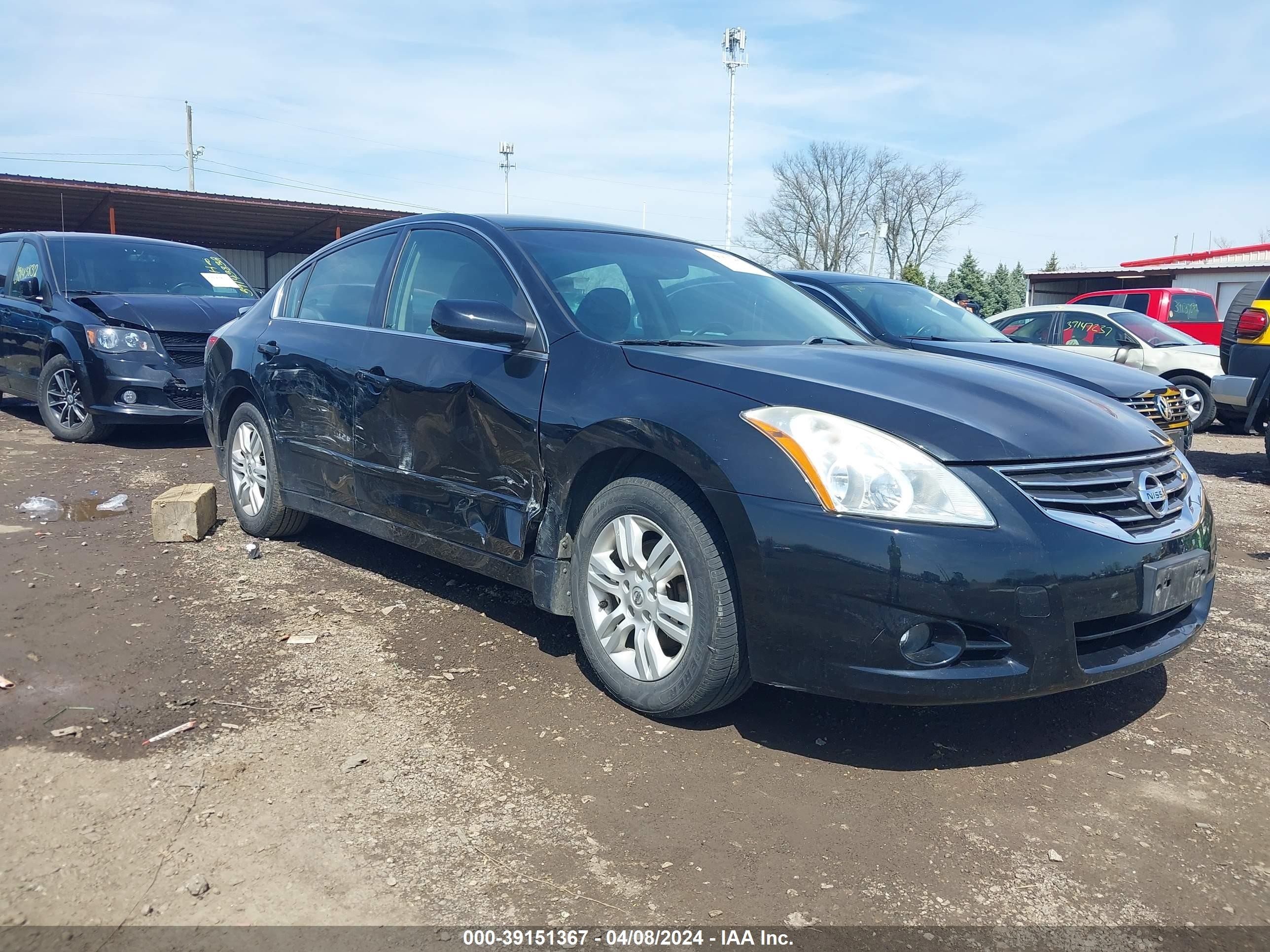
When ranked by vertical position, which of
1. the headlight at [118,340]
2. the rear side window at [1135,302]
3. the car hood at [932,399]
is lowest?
the car hood at [932,399]

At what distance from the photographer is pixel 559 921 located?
85.4 inches

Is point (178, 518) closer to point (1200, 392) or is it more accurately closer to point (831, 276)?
point (831, 276)

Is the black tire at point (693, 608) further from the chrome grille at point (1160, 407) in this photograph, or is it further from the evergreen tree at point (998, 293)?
the evergreen tree at point (998, 293)

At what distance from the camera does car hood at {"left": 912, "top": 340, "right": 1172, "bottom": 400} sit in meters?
6.52

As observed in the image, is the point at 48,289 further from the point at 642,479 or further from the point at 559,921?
the point at 559,921

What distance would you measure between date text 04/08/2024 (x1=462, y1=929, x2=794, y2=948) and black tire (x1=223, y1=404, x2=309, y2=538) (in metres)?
3.38

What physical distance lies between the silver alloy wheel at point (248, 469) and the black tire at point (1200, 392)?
10167 millimetres

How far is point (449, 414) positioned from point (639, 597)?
116 centimetres

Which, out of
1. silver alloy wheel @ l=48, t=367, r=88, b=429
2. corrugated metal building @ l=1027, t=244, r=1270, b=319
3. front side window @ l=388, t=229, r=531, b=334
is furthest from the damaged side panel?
corrugated metal building @ l=1027, t=244, r=1270, b=319

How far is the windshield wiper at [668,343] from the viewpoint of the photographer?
11.3 ft

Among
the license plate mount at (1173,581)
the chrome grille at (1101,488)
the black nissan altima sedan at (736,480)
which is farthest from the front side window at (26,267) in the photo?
the license plate mount at (1173,581)

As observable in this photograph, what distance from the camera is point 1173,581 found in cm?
293

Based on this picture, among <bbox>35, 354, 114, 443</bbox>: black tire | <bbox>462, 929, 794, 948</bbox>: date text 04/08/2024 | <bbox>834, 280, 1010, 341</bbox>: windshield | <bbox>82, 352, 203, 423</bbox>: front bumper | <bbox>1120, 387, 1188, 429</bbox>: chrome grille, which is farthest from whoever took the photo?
<bbox>35, 354, 114, 443</bbox>: black tire

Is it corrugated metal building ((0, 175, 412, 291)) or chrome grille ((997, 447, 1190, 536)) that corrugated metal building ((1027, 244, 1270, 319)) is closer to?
corrugated metal building ((0, 175, 412, 291))
